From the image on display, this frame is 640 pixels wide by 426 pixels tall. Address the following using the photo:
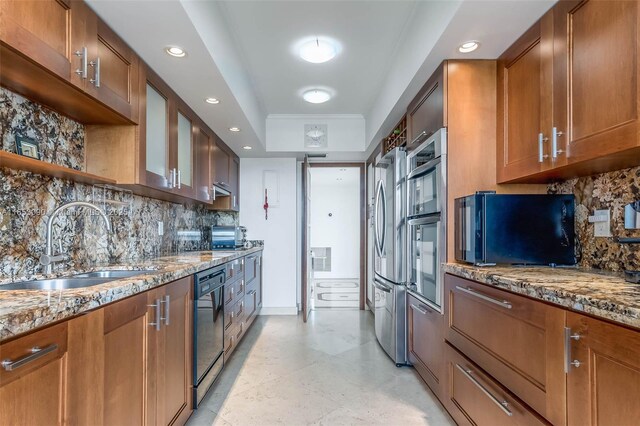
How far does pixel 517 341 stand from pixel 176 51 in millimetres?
2198

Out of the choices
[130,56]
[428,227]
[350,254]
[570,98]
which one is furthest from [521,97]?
[350,254]

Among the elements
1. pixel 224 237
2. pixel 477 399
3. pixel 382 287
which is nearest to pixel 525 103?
pixel 477 399

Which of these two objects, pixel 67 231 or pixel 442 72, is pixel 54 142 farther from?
pixel 442 72

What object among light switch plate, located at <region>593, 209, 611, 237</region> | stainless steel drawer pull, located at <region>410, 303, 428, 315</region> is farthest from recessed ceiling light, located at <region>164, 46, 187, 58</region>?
light switch plate, located at <region>593, 209, 611, 237</region>

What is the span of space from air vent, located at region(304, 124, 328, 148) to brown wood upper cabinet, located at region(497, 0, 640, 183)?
7.64ft

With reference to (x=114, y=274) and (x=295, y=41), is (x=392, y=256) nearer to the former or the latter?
(x=295, y=41)

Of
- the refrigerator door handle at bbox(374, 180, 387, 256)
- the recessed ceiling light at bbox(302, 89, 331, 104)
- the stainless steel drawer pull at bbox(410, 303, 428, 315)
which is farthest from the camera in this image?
the recessed ceiling light at bbox(302, 89, 331, 104)

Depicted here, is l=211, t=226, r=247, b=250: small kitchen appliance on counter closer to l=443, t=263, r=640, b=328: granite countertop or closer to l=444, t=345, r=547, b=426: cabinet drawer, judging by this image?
l=444, t=345, r=547, b=426: cabinet drawer

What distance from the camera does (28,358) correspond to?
81 cm

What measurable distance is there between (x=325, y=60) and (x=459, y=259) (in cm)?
179

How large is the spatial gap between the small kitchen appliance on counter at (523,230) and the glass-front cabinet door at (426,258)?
14.5 inches

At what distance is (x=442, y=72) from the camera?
6.80ft

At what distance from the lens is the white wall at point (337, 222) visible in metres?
7.62

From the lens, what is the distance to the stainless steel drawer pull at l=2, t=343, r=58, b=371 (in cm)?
76
